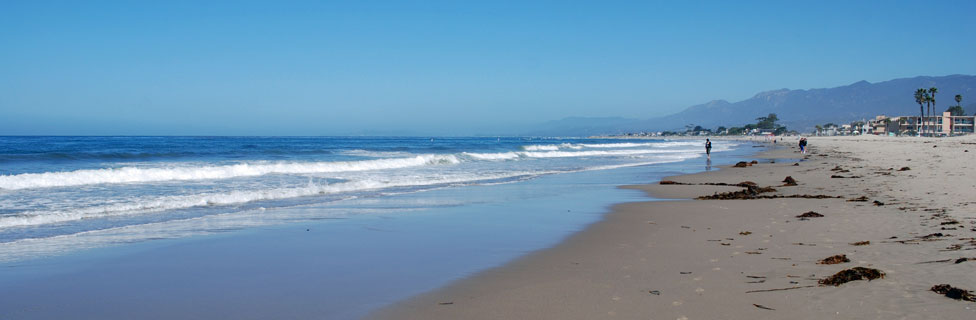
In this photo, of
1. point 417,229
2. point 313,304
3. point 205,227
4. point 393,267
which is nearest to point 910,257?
point 393,267

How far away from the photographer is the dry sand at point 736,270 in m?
4.20

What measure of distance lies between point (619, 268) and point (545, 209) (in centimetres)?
538

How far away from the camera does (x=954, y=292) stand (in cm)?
413

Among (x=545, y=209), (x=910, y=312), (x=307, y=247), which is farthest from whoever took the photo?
(x=545, y=209)

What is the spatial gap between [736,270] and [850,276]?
3.01 ft

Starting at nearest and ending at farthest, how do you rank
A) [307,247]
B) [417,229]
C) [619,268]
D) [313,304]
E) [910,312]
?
[910,312] < [313,304] < [619,268] < [307,247] < [417,229]

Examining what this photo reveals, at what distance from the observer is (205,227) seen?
884 centimetres

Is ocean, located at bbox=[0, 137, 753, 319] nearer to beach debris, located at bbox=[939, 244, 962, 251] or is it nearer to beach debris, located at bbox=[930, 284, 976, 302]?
beach debris, located at bbox=[930, 284, 976, 302]

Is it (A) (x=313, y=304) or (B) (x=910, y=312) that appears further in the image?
(A) (x=313, y=304)

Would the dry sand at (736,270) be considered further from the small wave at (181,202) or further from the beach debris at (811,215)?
the small wave at (181,202)

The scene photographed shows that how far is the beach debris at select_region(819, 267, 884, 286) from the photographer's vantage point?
15.3 ft

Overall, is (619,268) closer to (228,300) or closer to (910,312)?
(910,312)

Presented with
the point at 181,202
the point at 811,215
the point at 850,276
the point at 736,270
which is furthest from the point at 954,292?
the point at 181,202

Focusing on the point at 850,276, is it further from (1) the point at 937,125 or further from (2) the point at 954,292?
(1) the point at 937,125
